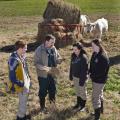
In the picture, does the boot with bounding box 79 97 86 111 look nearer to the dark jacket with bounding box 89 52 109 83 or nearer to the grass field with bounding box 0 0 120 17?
the dark jacket with bounding box 89 52 109 83

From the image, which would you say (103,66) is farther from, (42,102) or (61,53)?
(61,53)

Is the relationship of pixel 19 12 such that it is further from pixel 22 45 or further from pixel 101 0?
pixel 22 45

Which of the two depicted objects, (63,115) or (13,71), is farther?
(63,115)

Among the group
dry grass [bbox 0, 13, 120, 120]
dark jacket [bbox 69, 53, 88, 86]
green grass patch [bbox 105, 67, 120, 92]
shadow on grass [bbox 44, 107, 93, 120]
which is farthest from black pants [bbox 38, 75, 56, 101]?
green grass patch [bbox 105, 67, 120, 92]

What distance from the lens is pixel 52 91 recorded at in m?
11.6

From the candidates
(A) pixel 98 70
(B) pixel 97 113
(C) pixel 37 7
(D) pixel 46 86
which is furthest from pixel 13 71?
(C) pixel 37 7

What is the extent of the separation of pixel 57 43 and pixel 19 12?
11420mm

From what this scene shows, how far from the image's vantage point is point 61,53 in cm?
1759

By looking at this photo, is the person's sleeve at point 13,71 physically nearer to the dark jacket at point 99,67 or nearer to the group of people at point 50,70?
the group of people at point 50,70

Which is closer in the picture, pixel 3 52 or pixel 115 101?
pixel 115 101

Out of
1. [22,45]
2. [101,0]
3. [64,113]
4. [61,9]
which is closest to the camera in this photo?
[22,45]

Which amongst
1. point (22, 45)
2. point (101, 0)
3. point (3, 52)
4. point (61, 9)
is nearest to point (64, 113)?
point (22, 45)

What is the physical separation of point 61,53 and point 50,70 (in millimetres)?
6480

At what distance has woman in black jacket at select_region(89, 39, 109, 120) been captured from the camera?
10.5 meters
